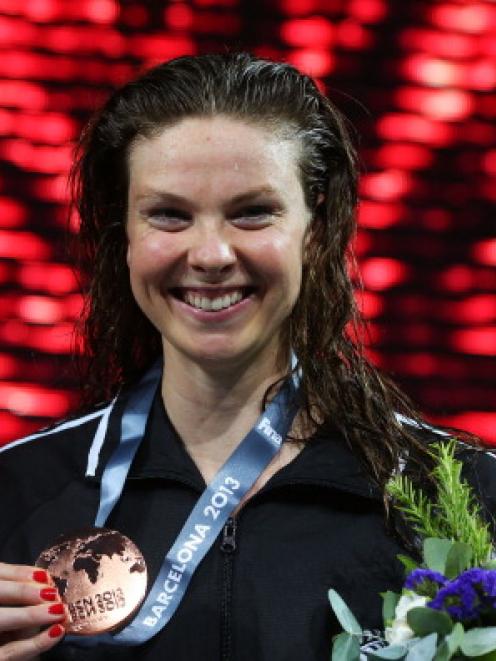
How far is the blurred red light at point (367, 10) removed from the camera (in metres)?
2.87

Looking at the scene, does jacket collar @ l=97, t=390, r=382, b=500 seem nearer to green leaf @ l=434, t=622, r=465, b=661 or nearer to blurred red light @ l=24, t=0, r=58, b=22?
green leaf @ l=434, t=622, r=465, b=661

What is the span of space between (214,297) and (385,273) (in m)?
1.17

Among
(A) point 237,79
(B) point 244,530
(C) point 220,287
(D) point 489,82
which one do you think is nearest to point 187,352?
(C) point 220,287

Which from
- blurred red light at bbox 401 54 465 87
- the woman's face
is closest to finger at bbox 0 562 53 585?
the woman's face

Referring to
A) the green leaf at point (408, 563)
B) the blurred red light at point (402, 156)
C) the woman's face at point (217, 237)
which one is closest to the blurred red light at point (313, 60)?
the blurred red light at point (402, 156)

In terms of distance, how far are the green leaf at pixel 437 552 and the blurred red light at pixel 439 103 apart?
1556 millimetres

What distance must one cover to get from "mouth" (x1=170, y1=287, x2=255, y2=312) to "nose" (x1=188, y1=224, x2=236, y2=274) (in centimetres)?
4

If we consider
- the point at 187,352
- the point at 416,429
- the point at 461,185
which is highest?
the point at 461,185

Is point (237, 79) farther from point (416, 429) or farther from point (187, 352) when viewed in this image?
point (416, 429)

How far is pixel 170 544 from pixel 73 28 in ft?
4.67

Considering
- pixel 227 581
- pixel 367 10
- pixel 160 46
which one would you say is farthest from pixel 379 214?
pixel 227 581

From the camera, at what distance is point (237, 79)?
192cm

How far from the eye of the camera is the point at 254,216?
181cm

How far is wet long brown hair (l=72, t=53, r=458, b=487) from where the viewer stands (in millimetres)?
1894
